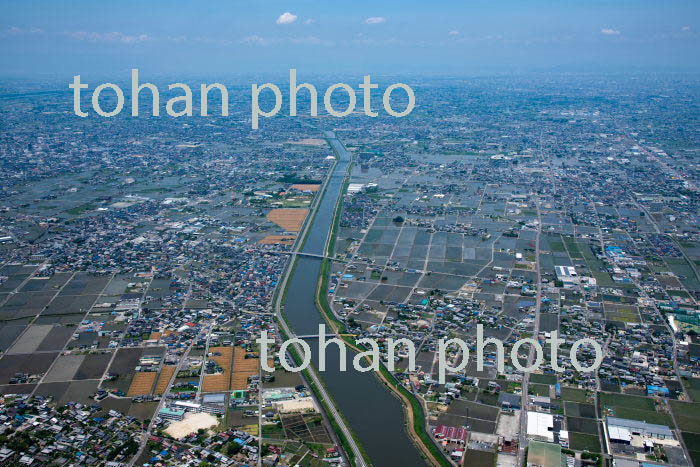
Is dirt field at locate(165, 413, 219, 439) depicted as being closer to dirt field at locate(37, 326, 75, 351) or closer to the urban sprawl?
the urban sprawl

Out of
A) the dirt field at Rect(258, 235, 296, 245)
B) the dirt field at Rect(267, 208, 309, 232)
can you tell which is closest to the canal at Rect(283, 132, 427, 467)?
the dirt field at Rect(258, 235, 296, 245)

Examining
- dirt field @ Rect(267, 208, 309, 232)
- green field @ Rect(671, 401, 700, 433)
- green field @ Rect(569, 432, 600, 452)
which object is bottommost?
green field @ Rect(569, 432, 600, 452)

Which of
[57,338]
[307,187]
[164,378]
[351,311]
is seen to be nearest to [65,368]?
[57,338]

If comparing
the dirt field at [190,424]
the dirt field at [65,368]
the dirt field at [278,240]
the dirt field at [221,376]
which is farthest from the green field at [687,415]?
the dirt field at [278,240]

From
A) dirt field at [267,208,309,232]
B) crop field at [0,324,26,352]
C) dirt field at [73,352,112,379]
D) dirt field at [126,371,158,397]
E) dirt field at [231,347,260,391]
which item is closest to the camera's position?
dirt field at [126,371,158,397]

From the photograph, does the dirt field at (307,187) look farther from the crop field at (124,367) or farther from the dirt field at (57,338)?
the crop field at (124,367)

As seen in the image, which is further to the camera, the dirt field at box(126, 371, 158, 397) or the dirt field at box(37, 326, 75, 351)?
the dirt field at box(37, 326, 75, 351)

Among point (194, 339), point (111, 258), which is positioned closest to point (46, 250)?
point (111, 258)

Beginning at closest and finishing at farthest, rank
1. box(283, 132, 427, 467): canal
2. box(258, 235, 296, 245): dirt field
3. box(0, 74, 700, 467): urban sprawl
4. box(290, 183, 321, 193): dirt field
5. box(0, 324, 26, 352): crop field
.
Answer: box(283, 132, 427, 467): canal
box(0, 74, 700, 467): urban sprawl
box(0, 324, 26, 352): crop field
box(258, 235, 296, 245): dirt field
box(290, 183, 321, 193): dirt field
